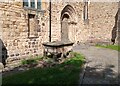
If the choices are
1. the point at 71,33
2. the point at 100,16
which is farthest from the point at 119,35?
the point at 71,33

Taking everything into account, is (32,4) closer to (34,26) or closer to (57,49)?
(34,26)

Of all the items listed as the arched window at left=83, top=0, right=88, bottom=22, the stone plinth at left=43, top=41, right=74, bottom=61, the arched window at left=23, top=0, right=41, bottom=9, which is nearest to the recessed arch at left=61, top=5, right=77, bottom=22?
the arched window at left=83, top=0, right=88, bottom=22

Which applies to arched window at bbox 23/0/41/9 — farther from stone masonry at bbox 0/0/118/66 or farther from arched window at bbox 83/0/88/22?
arched window at bbox 83/0/88/22

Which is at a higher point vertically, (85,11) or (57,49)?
(85,11)

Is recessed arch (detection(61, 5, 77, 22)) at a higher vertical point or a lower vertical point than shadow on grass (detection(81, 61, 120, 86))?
higher

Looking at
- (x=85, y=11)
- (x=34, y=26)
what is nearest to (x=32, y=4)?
(x=34, y=26)

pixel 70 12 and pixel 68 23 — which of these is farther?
pixel 68 23

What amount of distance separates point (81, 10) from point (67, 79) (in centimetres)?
1183

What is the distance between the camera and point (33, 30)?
9.53 m

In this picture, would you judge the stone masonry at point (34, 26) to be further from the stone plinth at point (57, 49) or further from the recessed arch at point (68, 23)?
the stone plinth at point (57, 49)

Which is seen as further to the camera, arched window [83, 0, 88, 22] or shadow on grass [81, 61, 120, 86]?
arched window [83, 0, 88, 22]

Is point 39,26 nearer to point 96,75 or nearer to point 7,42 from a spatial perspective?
point 7,42

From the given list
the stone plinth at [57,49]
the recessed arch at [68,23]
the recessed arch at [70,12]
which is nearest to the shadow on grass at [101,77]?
the stone plinth at [57,49]

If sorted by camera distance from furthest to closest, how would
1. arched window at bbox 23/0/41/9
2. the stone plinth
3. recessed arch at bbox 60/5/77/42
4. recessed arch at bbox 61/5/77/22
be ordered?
recessed arch at bbox 60/5/77/42 < recessed arch at bbox 61/5/77/22 < arched window at bbox 23/0/41/9 < the stone plinth
